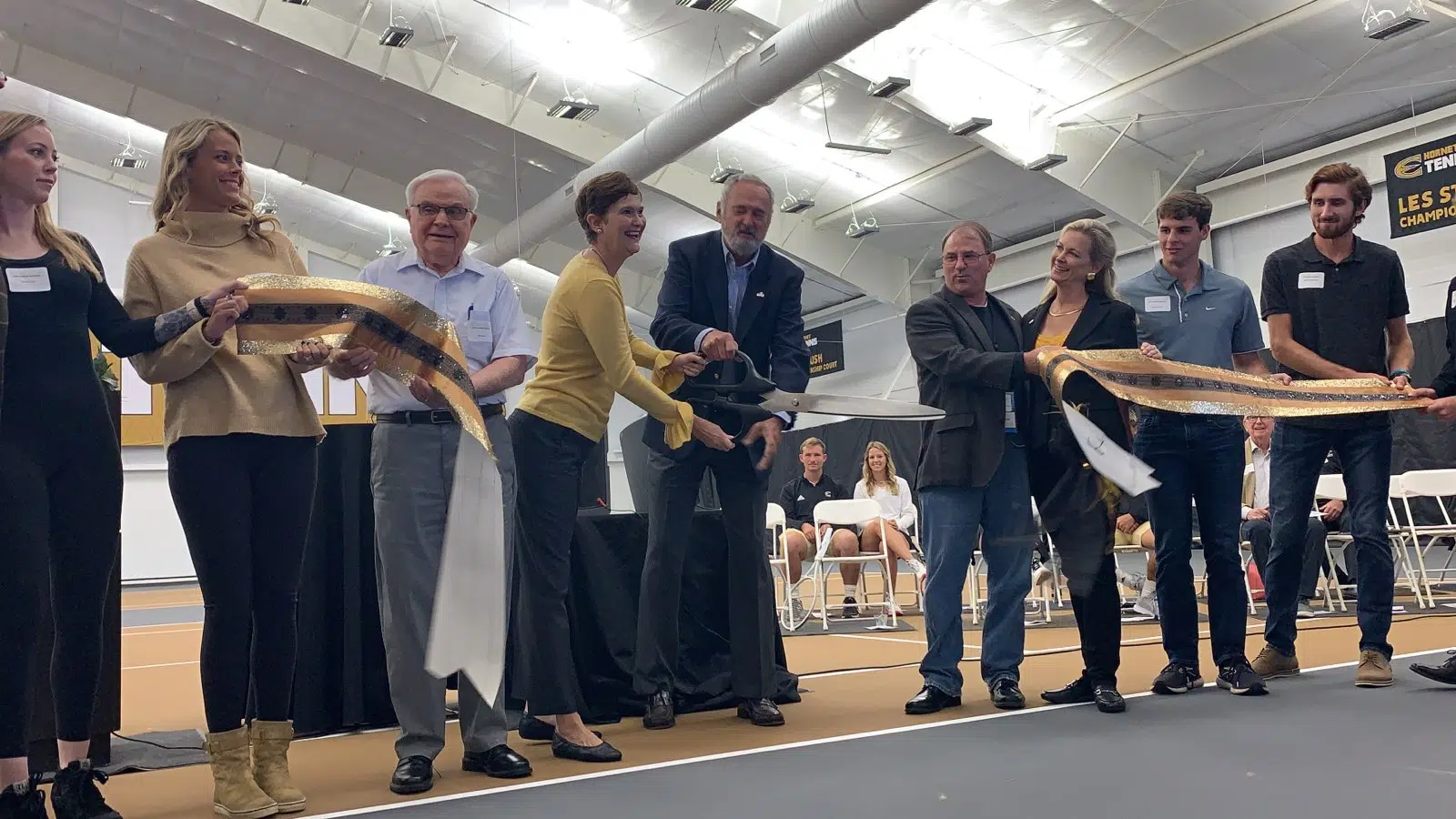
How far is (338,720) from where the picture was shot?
327 cm

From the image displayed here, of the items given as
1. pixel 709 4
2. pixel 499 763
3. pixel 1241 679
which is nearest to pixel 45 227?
pixel 499 763

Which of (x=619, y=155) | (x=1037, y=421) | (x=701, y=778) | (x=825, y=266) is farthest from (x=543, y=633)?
(x=825, y=266)

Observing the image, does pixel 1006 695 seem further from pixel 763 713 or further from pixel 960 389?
pixel 960 389

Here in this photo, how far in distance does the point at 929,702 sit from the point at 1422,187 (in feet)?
27.7

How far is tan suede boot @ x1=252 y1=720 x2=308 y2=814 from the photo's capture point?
7.30 ft

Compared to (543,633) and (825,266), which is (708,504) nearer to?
(543,633)

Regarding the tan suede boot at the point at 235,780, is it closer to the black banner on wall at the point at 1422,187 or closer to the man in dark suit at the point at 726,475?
the man in dark suit at the point at 726,475

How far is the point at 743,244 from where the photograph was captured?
10.6ft

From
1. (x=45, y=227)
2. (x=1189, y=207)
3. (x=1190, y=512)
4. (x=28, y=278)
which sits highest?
(x=1189, y=207)

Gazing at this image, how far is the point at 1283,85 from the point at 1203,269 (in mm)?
7303

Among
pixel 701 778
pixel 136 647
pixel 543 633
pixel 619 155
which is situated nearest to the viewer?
pixel 701 778

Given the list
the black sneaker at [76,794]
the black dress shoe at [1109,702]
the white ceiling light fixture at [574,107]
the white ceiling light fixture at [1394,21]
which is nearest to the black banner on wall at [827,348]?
the white ceiling light fixture at [574,107]

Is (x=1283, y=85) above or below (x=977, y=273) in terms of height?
above

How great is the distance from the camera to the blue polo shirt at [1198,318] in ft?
11.1
